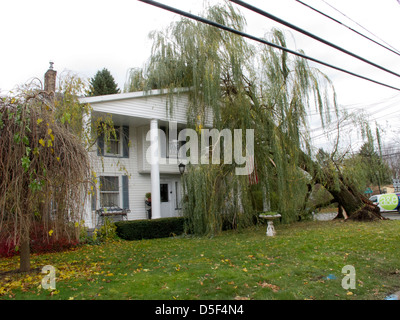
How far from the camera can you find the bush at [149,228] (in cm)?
1099

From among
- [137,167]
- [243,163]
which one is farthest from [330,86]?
[137,167]

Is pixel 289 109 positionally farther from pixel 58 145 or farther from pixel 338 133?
pixel 58 145

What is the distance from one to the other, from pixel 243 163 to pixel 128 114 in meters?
5.00

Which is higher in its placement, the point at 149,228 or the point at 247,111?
the point at 247,111

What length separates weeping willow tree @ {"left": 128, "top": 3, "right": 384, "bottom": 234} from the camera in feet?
33.8

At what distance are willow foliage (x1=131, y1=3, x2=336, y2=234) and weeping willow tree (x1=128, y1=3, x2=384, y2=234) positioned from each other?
3 centimetres

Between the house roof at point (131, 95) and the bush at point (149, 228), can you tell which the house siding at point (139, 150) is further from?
the bush at point (149, 228)

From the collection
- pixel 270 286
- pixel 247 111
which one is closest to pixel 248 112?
pixel 247 111

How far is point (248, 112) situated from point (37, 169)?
7.27m

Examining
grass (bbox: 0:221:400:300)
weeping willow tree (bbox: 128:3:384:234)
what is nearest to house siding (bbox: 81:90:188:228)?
weeping willow tree (bbox: 128:3:384:234)

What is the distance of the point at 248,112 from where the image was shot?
10.7 metres

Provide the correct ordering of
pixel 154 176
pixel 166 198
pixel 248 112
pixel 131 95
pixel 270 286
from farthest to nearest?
pixel 166 198, pixel 154 176, pixel 131 95, pixel 248 112, pixel 270 286

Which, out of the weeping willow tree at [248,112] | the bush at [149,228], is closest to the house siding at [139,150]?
the weeping willow tree at [248,112]

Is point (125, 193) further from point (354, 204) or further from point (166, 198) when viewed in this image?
point (354, 204)
